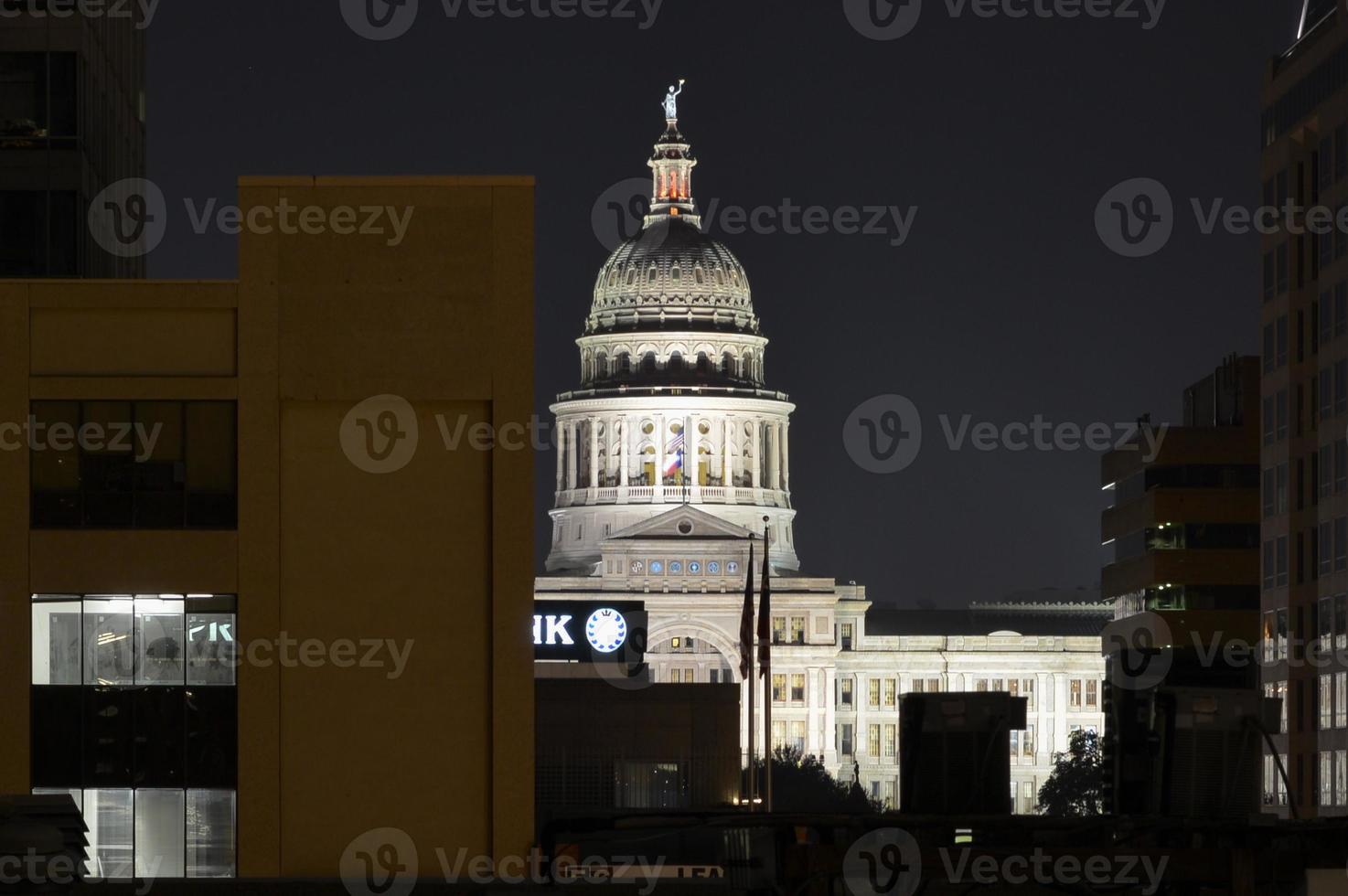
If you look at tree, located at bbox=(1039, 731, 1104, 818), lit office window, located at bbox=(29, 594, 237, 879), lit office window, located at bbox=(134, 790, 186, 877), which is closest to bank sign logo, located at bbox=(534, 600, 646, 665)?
tree, located at bbox=(1039, 731, 1104, 818)

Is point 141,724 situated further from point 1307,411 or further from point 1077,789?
point 1077,789

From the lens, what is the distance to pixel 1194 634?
143 m

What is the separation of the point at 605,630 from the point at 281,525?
69.4m

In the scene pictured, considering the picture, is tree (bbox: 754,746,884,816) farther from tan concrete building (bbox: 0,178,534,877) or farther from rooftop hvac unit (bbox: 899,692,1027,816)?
rooftop hvac unit (bbox: 899,692,1027,816)

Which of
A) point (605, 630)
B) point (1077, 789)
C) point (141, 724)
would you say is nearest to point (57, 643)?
point (141, 724)

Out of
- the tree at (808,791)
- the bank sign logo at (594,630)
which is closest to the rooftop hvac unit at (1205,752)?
the bank sign logo at (594,630)

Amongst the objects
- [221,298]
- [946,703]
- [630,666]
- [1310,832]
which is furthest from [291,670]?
[630,666]

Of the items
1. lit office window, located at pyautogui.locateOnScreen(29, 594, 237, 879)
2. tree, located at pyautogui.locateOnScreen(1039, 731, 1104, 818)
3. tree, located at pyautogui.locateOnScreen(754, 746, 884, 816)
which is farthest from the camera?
tree, located at pyautogui.locateOnScreen(1039, 731, 1104, 818)

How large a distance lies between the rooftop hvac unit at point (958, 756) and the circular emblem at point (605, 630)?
99.9 meters

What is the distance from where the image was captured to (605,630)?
127500 millimetres

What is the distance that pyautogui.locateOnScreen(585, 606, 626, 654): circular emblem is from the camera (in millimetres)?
126250

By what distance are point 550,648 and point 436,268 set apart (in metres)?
63.5

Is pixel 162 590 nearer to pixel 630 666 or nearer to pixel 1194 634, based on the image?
pixel 630 666

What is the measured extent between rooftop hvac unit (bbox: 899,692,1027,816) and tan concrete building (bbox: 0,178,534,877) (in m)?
31.5
